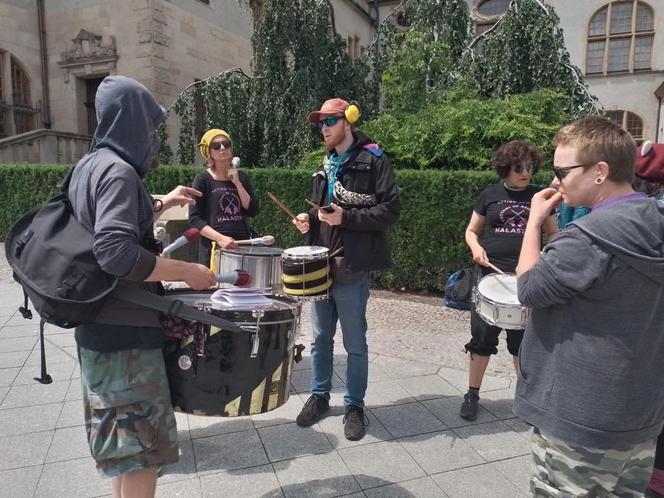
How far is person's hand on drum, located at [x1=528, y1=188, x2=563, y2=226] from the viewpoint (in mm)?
1703

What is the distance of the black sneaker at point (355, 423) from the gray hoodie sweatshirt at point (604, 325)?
150 cm

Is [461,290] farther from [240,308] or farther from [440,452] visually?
[240,308]

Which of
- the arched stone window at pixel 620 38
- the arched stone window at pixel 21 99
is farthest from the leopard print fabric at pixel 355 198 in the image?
the arched stone window at pixel 620 38

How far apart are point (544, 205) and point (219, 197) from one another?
8.01 feet

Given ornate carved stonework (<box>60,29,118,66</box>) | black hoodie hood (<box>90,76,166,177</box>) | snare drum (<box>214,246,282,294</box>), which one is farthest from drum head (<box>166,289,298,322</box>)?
ornate carved stonework (<box>60,29,118,66</box>)

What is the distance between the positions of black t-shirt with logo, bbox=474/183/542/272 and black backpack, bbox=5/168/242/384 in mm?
2111

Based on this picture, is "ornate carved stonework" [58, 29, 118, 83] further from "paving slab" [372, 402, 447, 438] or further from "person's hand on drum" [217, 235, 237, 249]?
"paving slab" [372, 402, 447, 438]

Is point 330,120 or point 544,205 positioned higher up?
point 330,120

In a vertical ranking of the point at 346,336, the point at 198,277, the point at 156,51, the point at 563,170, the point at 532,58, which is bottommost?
the point at 346,336

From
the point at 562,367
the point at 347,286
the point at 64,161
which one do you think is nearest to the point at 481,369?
the point at 347,286

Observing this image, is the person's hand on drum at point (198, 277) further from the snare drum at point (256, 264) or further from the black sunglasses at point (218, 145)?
the black sunglasses at point (218, 145)

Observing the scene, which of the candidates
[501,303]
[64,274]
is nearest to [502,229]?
[501,303]

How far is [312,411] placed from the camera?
3.06 meters

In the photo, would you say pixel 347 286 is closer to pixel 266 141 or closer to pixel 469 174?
pixel 469 174
